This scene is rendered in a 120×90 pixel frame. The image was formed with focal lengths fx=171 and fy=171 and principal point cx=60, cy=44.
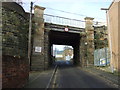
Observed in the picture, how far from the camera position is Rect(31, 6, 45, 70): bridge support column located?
2275 cm

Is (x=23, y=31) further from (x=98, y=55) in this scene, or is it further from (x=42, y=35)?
(x=98, y=55)

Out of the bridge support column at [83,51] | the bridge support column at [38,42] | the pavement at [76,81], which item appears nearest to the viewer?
the pavement at [76,81]

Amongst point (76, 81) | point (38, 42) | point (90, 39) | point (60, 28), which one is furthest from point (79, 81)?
point (90, 39)

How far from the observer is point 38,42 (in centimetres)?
2338

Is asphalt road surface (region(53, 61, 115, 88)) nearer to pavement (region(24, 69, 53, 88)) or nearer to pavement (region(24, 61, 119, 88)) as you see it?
pavement (region(24, 61, 119, 88))

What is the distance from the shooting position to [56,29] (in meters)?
25.8

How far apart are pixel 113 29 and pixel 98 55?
21.5 feet

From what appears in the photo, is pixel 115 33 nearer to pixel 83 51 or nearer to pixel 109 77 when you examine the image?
pixel 109 77

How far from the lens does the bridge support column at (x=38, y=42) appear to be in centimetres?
2275

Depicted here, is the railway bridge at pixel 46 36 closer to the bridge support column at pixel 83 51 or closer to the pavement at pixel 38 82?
the bridge support column at pixel 83 51

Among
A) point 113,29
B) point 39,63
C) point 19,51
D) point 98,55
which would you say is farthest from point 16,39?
point 98,55

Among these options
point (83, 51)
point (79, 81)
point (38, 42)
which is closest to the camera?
point (79, 81)

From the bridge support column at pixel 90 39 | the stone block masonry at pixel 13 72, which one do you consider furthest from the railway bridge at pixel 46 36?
the stone block masonry at pixel 13 72

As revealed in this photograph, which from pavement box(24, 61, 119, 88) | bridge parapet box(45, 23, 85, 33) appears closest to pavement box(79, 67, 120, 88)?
pavement box(24, 61, 119, 88)
